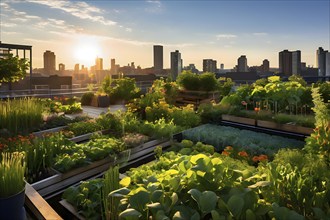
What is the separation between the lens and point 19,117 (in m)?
6.34

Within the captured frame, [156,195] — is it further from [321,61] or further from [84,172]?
[321,61]

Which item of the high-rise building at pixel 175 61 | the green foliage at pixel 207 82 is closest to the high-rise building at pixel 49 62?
the high-rise building at pixel 175 61

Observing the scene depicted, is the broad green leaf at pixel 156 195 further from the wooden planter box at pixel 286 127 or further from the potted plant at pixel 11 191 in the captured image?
the wooden planter box at pixel 286 127

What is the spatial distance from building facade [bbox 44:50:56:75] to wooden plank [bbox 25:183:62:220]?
180ft

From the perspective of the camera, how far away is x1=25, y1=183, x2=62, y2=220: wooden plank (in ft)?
8.58

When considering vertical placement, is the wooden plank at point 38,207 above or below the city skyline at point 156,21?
below

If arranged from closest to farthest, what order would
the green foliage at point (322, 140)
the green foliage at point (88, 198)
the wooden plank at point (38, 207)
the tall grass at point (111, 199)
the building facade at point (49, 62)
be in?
the tall grass at point (111, 199) < the wooden plank at point (38, 207) < the green foliage at point (88, 198) < the green foliage at point (322, 140) < the building facade at point (49, 62)

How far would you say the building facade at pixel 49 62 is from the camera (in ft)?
178

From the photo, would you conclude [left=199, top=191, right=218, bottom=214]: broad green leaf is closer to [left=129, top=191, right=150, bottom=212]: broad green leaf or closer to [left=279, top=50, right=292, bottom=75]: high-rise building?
[left=129, top=191, right=150, bottom=212]: broad green leaf

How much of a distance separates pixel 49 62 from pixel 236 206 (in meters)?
58.2

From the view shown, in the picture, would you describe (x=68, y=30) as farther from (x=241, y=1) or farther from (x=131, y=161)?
(x=131, y=161)

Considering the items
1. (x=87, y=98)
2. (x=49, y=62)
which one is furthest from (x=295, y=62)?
(x=49, y=62)

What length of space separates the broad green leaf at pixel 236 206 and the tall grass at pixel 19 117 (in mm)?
5170

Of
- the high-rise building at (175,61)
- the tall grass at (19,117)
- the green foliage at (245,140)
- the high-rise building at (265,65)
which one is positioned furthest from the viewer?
the high-rise building at (265,65)
